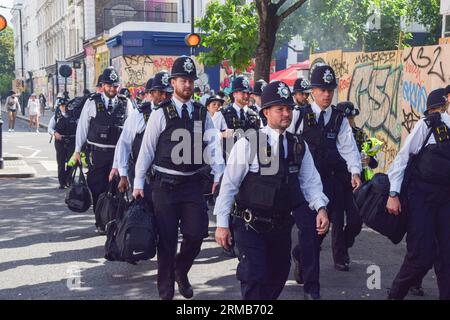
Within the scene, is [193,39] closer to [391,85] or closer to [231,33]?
[231,33]

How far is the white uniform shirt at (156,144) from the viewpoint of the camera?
5277mm

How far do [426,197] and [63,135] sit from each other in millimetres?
8255

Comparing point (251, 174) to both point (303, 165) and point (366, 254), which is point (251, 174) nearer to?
point (303, 165)

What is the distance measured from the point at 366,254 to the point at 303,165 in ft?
10.3

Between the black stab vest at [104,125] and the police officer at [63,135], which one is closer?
the black stab vest at [104,125]

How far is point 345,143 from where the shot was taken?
612cm

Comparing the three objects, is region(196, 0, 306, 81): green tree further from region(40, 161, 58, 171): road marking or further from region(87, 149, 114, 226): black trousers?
region(87, 149, 114, 226): black trousers

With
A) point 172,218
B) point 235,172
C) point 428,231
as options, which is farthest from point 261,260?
point 428,231

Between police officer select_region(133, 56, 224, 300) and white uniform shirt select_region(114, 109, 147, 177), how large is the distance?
2.91 ft

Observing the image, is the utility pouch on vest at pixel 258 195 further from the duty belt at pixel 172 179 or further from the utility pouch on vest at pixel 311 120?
the utility pouch on vest at pixel 311 120

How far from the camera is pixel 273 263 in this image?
14.2ft

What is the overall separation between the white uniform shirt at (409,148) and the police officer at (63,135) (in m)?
7.68

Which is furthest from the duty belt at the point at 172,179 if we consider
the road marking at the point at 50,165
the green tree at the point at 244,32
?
the road marking at the point at 50,165
